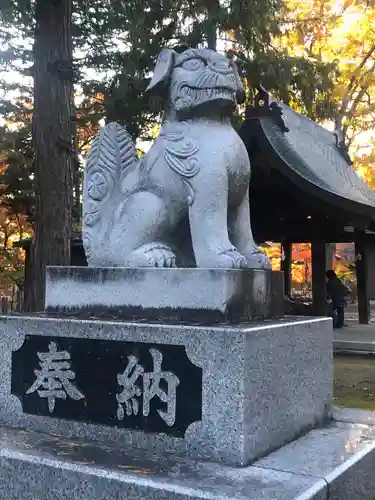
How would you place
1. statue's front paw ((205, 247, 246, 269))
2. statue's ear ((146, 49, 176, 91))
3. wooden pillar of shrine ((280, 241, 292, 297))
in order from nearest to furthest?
1. statue's front paw ((205, 247, 246, 269))
2. statue's ear ((146, 49, 176, 91))
3. wooden pillar of shrine ((280, 241, 292, 297))

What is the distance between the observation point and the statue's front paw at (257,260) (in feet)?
9.73

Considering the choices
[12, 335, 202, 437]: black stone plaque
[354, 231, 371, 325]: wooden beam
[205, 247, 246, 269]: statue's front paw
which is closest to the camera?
[12, 335, 202, 437]: black stone plaque

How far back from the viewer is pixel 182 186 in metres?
2.87

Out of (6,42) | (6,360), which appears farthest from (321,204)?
(6,360)

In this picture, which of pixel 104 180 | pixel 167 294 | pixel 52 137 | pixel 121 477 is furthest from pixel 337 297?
pixel 121 477

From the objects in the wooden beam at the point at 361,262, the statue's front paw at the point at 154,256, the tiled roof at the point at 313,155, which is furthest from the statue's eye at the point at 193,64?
the wooden beam at the point at 361,262

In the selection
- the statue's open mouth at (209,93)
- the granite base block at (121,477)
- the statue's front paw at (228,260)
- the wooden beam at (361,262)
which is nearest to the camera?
the granite base block at (121,477)

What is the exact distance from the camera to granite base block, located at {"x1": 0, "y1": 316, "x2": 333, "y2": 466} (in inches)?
91.6

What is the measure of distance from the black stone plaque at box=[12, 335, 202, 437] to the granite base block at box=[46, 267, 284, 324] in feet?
0.69

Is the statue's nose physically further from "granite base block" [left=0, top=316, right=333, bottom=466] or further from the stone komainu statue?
"granite base block" [left=0, top=316, right=333, bottom=466]

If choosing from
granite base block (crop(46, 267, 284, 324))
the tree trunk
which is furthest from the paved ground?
granite base block (crop(46, 267, 284, 324))

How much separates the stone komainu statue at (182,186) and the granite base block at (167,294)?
4.1 inches

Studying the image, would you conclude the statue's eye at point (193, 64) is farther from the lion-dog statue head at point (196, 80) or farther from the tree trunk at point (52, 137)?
the tree trunk at point (52, 137)

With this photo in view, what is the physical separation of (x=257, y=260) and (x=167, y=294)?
0.60 meters
